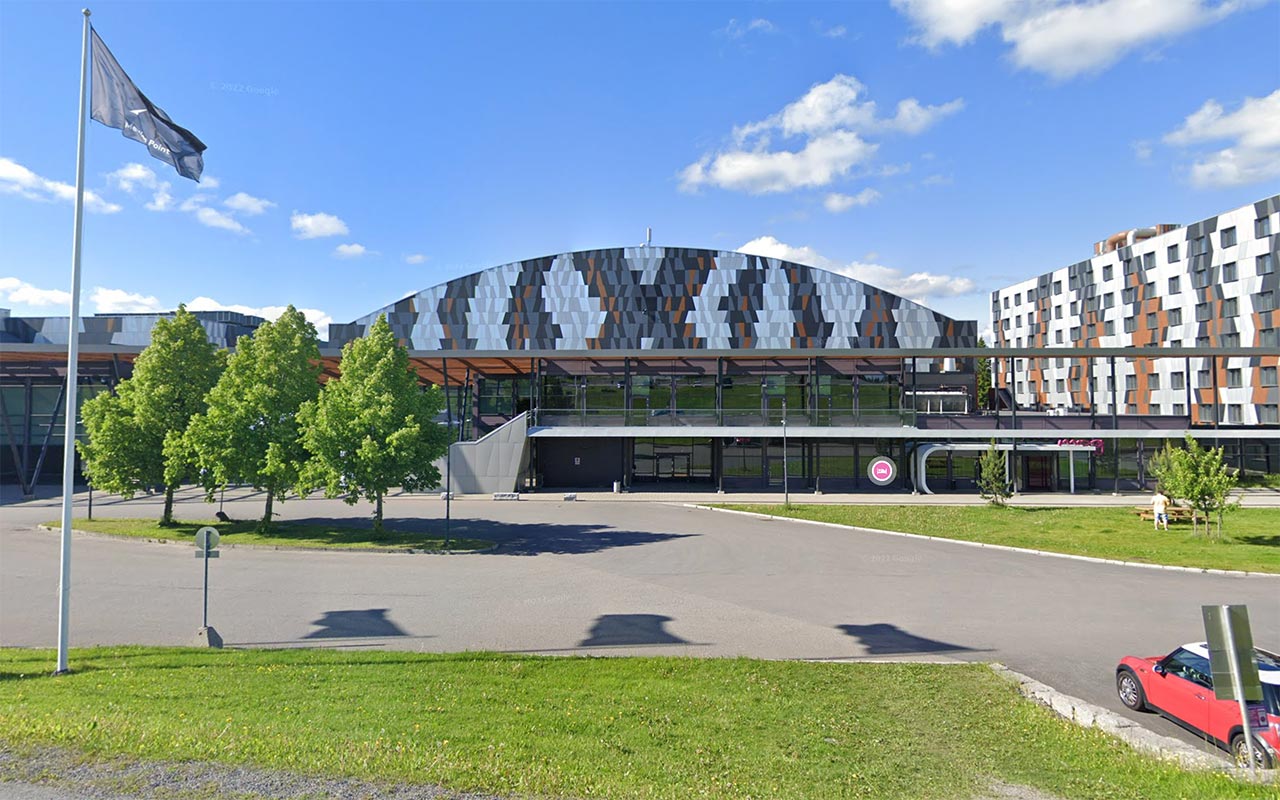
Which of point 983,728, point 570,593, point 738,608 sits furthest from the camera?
point 570,593

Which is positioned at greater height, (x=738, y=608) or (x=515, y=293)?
(x=515, y=293)

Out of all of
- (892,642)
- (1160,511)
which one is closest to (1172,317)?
(1160,511)

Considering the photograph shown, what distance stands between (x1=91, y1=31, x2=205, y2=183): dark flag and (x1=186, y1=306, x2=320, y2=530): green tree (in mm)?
14073

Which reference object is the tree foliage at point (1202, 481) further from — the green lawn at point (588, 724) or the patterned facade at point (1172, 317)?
the patterned facade at point (1172, 317)

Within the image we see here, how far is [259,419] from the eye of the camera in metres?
25.7

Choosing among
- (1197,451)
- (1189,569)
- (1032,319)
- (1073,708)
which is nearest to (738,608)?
(1073,708)

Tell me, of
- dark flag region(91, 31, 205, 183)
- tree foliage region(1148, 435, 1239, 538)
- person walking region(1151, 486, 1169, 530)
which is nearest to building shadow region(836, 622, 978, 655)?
dark flag region(91, 31, 205, 183)

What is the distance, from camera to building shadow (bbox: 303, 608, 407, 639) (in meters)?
13.6

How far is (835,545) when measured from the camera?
24.4m

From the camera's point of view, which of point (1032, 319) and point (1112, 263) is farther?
point (1032, 319)

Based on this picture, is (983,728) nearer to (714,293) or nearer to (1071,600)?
(1071,600)

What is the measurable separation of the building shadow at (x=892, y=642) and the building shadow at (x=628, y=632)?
3.51m

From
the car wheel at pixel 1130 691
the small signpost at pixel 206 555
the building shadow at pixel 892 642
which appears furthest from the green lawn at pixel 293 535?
the car wheel at pixel 1130 691

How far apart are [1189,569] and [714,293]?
51373 mm
